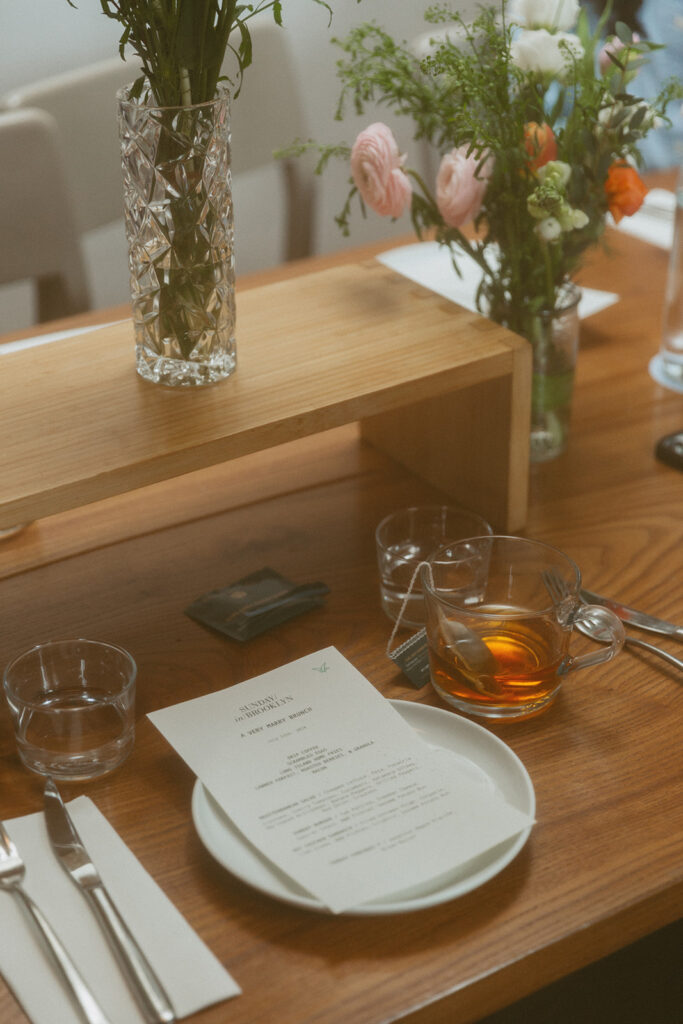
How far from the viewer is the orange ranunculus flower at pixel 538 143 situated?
1.10 m

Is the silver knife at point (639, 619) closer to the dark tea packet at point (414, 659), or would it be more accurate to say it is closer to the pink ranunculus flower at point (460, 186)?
the dark tea packet at point (414, 659)

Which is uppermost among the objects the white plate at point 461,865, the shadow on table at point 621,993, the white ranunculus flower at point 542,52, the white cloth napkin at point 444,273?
the white ranunculus flower at point 542,52

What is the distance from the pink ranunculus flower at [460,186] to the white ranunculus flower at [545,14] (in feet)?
0.50

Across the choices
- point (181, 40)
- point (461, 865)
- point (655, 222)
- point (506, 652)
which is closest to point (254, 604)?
point (506, 652)

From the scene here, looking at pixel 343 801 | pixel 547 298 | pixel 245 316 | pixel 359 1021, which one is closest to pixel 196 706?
pixel 343 801

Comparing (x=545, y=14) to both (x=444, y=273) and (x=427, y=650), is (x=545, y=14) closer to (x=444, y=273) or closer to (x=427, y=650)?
(x=444, y=273)

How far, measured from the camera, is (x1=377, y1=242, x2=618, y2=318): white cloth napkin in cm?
147

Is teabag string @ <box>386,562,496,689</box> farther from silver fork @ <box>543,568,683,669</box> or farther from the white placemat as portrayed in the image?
the white placemat

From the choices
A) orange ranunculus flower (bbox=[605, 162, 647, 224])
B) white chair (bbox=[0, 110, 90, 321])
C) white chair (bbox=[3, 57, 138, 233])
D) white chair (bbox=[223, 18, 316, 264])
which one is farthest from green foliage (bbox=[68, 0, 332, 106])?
white chair (bbox=[223, 18, 316, 264])

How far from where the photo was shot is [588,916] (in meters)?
0.74

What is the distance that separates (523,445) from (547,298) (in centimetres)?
17

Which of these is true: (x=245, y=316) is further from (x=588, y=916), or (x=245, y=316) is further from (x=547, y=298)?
(x=588, y=916)

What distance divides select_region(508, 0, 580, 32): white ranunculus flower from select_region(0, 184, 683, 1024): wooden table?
0.43m

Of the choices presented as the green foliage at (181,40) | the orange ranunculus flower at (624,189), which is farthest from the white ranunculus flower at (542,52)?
the green foliage at (181,40)
